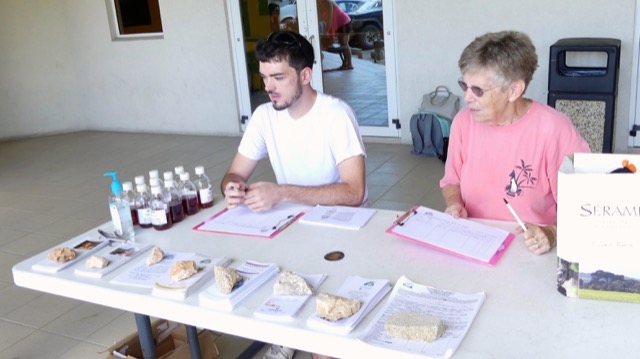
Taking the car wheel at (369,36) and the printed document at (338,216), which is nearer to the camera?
the printed document at (338,216)

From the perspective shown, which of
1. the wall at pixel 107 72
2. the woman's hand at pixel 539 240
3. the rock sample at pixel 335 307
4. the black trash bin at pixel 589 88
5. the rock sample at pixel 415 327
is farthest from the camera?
the wall at pixel 107 72

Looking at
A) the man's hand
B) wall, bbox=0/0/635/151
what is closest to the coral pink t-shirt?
the man's hand

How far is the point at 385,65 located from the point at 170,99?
8.87 feet

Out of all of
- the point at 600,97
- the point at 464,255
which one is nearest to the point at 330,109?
the point at 464,255

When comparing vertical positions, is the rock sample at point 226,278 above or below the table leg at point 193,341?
above

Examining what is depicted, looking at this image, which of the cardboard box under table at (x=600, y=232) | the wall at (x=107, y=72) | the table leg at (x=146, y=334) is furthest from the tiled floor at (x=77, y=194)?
the cardboard box under table at (x=600, y=232)

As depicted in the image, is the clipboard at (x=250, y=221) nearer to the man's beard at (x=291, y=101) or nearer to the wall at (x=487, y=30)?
the man's beard at (x=291, y=101)

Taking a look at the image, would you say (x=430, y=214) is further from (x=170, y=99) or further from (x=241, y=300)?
(x=170, y=99)

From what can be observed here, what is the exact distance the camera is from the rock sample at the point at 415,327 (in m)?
1.30

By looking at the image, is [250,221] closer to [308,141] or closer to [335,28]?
[308,141]

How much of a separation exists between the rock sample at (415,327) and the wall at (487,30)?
4.22 metres

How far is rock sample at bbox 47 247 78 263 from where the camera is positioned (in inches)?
73.7

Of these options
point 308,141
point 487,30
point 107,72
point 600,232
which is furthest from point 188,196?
point 107,72

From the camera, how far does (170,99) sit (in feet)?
23.8
